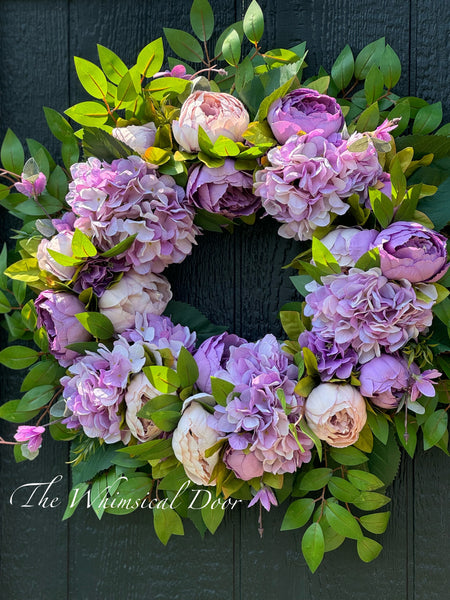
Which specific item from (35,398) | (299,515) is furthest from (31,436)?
(299,515)

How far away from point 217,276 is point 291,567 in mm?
469

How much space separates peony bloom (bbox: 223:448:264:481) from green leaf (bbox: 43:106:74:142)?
1.71ft

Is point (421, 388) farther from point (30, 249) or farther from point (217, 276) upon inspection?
point (30, 249)

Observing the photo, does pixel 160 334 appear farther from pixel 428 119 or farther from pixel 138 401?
pixel 428 119

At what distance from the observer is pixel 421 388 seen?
759 mm

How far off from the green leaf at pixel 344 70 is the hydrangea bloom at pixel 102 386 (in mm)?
476

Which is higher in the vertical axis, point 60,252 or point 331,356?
point 60,252

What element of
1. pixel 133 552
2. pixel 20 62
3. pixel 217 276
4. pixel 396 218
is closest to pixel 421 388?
pixel 396 218

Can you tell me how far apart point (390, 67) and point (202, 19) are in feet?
0.92

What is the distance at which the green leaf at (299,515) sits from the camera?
848 mm

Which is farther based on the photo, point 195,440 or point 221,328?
point 221,328

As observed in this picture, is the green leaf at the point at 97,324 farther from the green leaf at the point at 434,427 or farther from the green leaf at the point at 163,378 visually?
the green leaf at the point at 434,427

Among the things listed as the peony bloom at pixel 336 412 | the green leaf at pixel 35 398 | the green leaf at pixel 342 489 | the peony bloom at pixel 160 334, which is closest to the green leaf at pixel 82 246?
the peony bloom at pixel 160 334

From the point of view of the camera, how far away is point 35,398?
2.85ft
